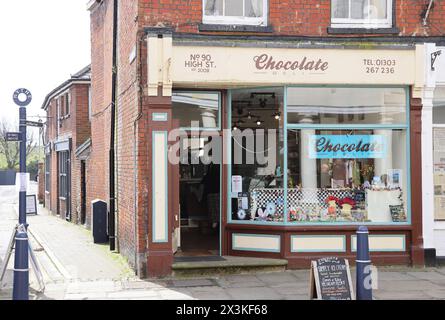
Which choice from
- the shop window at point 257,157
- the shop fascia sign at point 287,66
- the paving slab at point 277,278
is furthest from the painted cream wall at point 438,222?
the paving slab at point 277,278

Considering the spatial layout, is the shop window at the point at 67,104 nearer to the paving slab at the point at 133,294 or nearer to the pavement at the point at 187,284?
the pavement at the point at 187,284

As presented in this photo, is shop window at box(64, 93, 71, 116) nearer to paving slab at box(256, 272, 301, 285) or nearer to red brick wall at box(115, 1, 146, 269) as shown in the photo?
red brick wall at box(115, 1, 146, 269)

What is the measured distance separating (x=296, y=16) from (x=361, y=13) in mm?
1247

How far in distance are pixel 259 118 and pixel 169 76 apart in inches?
78.0

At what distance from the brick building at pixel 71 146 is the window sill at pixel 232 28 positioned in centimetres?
902

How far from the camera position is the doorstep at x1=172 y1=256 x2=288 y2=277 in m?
9.88

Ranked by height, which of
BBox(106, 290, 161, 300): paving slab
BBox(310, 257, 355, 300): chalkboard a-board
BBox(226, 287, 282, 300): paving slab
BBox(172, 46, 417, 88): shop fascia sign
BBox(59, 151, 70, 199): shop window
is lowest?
BBox(106, 290, 161, 300): paving slab

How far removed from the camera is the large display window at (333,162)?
1058 cm

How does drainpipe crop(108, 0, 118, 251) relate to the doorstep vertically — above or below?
above

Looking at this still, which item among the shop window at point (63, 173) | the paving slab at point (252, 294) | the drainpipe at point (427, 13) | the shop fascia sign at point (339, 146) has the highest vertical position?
the drainpipe at point (427, 13)

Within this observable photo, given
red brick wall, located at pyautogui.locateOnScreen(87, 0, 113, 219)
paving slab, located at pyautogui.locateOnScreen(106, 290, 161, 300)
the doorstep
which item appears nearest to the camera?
paving slab, located at pyautogui.locateOnScreen(106, 290, 161, 300)

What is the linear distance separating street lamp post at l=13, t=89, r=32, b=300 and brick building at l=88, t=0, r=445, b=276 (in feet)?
6.06

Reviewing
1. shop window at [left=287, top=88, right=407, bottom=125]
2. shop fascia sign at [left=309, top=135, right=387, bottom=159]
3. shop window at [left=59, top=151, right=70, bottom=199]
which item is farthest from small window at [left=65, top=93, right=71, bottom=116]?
shop fascia sign at [left=309, top=135, right=387, bottom=159]

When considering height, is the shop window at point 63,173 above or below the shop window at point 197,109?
below
